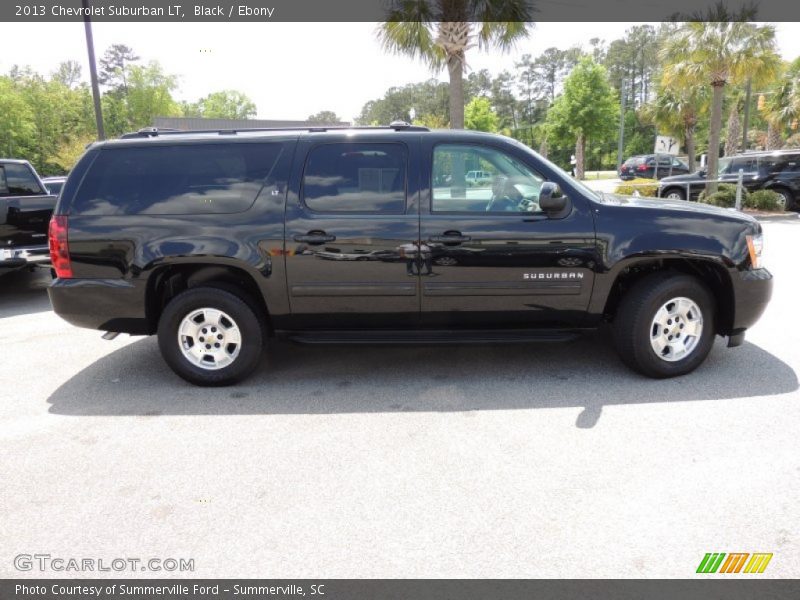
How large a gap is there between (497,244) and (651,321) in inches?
49.8

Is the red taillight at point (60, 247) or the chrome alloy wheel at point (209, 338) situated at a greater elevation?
the red taillight at point (60, 247)

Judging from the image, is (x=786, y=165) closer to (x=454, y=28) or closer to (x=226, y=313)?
(x=454, y=28)

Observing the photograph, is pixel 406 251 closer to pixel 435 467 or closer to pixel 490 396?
pixel 490 396

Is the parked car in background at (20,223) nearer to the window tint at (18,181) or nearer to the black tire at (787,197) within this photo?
the window tint at (18,181)

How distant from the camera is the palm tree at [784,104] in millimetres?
27719

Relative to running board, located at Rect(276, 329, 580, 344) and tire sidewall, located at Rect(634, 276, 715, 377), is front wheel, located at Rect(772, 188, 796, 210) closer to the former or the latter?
tire sidewall, located at Rect(634, 276, 715, 377)

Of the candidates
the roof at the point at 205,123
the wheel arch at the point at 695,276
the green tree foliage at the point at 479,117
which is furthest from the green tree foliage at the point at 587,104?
the wheel arch at the point at 695,276

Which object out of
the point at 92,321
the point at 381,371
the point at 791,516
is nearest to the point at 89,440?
the point at 92,321

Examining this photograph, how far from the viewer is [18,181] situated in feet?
26.3

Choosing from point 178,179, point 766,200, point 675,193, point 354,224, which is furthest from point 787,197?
point 178,179

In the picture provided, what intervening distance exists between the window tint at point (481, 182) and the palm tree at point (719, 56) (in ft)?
49.8

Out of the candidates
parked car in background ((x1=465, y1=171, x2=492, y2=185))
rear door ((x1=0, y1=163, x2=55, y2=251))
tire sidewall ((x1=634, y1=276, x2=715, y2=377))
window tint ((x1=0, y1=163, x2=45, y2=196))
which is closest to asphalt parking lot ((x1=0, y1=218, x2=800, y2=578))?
tire sidewall ((x1=634, y1=276, x2=715, y2=377))
